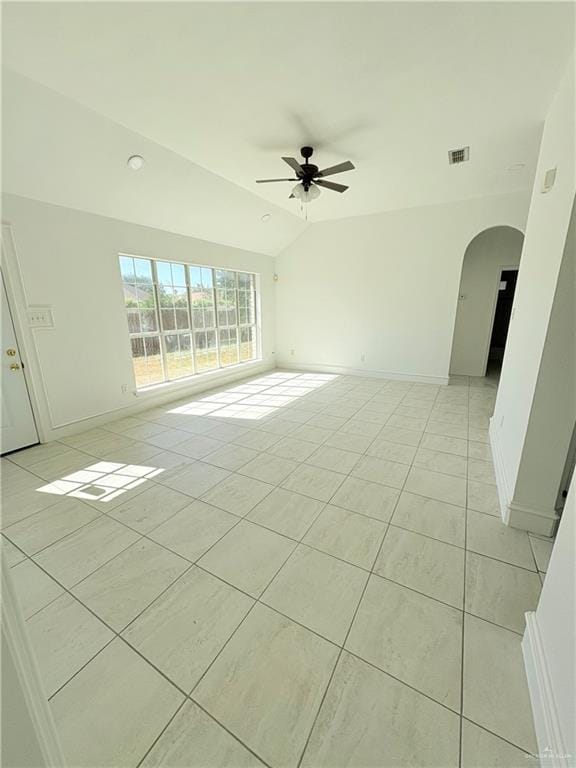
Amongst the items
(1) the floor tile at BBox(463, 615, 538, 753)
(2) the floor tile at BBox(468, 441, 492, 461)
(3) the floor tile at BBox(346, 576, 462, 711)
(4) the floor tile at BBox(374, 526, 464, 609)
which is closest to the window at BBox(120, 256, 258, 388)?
(4) the floor tile at BBox(374, 526, 464, 609)

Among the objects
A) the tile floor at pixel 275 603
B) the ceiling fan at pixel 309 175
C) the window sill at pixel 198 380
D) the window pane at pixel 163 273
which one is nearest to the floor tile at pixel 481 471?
the tile floor at pixel 275 603

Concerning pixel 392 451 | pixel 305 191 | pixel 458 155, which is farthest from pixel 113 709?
pixel 458 155

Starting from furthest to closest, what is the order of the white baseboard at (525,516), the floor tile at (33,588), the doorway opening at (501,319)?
1. the doorway opening at (501,319)
2. the white baseboard at (525,516)
3. the floor tile at (33,588)

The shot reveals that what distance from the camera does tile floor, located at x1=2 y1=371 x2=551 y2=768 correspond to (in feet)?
3.59

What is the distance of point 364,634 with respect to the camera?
1414mm

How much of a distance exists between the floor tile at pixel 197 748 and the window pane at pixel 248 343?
18.5 feet

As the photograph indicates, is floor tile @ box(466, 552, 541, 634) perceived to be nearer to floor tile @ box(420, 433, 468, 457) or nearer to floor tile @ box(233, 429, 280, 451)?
floor tile @ box(420, 433, 468, 457)

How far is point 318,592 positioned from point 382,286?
17.3ft

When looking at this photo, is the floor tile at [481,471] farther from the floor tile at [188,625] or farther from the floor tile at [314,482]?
the floor tile at [188,625]

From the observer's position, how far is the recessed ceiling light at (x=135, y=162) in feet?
10.1

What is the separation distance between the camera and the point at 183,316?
4.99 m

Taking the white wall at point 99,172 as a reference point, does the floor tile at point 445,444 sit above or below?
below

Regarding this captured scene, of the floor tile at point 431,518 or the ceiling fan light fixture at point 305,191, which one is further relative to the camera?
the ceiling fan light fixture at point 305,191

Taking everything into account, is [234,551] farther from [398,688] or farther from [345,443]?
[345,443]
